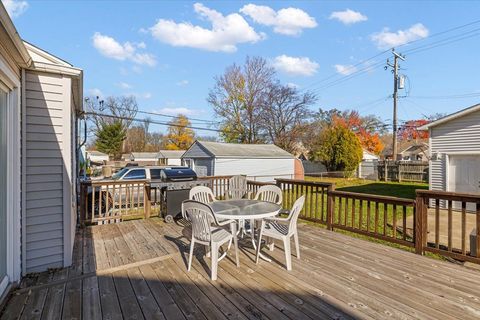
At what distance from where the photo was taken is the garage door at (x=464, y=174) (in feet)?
25.7

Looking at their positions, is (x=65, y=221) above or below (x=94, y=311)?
above

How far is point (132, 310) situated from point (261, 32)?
539 inches

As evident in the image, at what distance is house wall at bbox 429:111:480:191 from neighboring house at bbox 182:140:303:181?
8028 millimetres

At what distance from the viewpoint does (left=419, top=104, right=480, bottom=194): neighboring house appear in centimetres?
782

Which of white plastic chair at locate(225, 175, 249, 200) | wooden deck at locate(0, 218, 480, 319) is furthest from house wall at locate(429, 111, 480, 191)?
white plastic chair at locate(225, 175, 249, 200)

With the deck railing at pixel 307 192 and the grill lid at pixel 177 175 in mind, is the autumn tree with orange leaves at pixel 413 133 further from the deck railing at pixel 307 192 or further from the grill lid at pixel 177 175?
the grill lid at pixel 177 175

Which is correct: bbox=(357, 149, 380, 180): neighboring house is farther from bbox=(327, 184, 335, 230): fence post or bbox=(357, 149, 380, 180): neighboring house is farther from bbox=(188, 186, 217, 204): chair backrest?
bbox=(188, 186, 217, 204): chair backrest

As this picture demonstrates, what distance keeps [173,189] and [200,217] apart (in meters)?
3.02

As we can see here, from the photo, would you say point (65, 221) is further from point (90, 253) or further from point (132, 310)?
point (132, 310)

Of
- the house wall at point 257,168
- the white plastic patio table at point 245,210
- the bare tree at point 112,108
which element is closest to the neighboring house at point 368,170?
the house wall at point 257,168

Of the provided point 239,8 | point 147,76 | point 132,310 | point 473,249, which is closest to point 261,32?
point 239,8

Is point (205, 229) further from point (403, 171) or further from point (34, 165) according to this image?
point (403, 171)

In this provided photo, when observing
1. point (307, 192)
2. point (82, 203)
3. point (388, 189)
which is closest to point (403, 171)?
point (388, 189)

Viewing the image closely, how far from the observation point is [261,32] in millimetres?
13227
